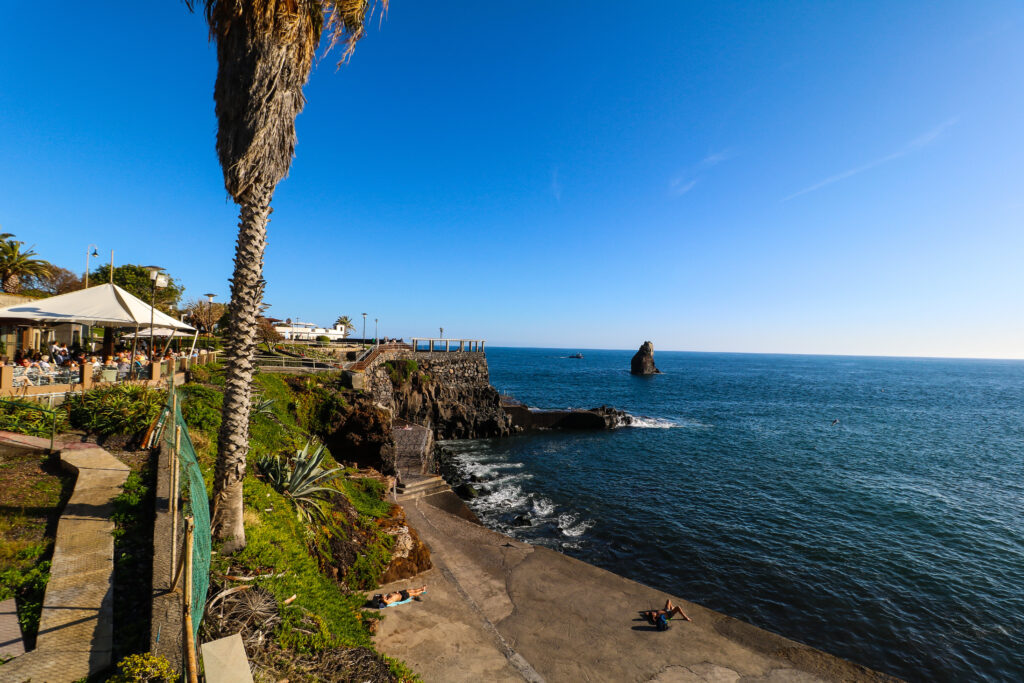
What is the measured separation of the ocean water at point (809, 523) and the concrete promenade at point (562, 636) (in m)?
2.16

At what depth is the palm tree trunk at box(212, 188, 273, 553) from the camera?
276 inches

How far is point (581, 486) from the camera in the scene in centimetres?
2683

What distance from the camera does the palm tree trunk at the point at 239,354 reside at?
7008 mm

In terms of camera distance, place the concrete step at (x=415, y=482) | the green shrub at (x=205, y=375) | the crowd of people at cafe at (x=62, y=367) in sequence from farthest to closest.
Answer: the concrete step at (x=415, y=482) < the green shrub at (x=205, y=375) < the crowd of people at cafe at (x=62, y=367)

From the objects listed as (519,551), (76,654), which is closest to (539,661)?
(519,551)

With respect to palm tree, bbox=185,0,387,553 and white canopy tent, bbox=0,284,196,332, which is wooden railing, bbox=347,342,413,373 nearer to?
white canopy tent, bbox=0,284,196,332

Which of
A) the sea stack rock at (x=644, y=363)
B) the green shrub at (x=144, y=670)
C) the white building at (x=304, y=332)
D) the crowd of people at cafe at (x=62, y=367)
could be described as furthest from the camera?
the sea stack rock at (x=644, y=363)

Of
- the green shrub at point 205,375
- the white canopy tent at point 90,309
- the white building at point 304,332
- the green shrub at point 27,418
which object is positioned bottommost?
the green shrub at point 27,418

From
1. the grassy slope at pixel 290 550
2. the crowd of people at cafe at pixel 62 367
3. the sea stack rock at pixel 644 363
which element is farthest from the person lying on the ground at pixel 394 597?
the sea stack rock at pixel 644 363

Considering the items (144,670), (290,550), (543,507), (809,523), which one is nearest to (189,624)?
A: (144,670)

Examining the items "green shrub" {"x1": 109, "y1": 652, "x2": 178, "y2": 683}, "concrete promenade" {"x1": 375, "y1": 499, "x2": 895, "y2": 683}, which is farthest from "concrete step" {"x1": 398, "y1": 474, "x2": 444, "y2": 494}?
"green shrub" {"x1": 109, "y1": 652, "x2": 178, "y2": 683}

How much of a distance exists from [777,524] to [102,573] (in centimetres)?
2618

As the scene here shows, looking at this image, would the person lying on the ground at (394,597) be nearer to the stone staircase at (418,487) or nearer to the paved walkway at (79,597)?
the paved walkway at (79,597)

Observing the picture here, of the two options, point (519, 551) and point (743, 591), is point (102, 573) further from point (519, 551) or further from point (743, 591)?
point (743, 591)
